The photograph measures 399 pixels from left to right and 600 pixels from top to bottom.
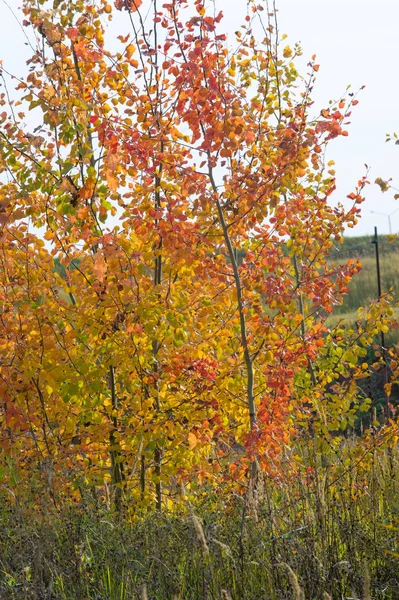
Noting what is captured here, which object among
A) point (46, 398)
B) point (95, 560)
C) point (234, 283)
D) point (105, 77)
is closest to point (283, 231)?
point (234, 283)

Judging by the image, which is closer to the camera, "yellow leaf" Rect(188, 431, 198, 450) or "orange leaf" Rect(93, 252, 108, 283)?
"orange leaf" Rect(93, 252, 108, 283)

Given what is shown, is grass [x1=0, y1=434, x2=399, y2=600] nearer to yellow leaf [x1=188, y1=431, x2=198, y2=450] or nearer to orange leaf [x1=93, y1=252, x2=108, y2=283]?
yellow leaf [x1=188, y1=431, x2=198, y2=450]

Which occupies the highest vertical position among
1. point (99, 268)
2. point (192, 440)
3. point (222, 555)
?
point (99, 268)

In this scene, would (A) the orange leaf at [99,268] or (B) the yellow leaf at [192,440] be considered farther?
(B) the yellow leaf at [192,440]

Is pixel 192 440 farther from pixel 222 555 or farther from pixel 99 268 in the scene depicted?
pixel 99 268

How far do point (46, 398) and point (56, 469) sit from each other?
1.52ft

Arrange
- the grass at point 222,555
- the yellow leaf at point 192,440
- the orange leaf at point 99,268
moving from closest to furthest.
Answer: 1. the grass at point 222,555
2. the orange leaf at point 99,268
3. the yellow leaf at point 192,440

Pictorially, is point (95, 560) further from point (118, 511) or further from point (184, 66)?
point (184, 66)

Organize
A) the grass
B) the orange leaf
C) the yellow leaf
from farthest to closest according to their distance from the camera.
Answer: the yellow leaf < the orange leaf < the grass

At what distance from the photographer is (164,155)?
503 cm

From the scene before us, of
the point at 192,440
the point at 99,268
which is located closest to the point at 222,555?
the point at 192,440

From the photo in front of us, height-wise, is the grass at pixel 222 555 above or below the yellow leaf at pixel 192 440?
below

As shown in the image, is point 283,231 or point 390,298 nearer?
point 283,231

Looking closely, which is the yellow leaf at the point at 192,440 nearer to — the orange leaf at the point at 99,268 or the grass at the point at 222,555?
the grass at the point at 222,555
